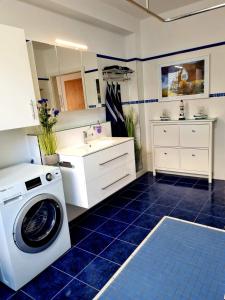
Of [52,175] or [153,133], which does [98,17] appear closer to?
[153,133]

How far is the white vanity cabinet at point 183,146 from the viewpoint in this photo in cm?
337

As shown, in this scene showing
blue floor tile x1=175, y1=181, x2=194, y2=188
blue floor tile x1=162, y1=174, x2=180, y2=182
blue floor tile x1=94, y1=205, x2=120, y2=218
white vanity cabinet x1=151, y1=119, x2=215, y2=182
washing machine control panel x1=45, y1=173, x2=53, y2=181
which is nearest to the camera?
washing machine control panel x1=45, y1=173, x2=53, y2=181

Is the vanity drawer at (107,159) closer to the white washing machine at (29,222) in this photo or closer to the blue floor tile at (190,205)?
the white washing machine at (29,222)

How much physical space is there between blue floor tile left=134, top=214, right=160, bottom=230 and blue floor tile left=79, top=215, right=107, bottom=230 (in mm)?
424

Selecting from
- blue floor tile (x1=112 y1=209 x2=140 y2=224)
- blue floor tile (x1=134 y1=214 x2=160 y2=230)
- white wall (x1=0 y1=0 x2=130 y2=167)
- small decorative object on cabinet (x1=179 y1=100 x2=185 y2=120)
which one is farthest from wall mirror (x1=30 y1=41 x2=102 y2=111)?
blue floor tile (x1=134 y1=214 x2=160 y2=230)

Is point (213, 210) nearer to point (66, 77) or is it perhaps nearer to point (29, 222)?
point (29, 222)

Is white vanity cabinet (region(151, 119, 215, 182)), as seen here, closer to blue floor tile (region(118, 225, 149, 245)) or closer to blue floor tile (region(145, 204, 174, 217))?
blue floor tile (region(145, 204, 174, 217))

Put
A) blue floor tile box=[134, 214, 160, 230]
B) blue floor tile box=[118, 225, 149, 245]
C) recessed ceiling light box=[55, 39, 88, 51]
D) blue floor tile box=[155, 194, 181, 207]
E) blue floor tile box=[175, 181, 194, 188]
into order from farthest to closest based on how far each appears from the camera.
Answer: blue floor tile box=[175, 181, 194, 188] < blue floor tile box=[155, 194, 181, 207] < recessed ceiling light box=[55, 39, 88, 51] < blue floor tile box=[134, 214, 160, 230] < blue floor tile box=[118, 225, 149, 245]

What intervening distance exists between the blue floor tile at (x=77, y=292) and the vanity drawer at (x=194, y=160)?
2.45m

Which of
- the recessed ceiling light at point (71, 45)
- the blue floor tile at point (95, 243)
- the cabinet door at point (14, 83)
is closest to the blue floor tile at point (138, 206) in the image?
the blue floor tile at point (95, 243)

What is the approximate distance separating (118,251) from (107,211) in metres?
0.83

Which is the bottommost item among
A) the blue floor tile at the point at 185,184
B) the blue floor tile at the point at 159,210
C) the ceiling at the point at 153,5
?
the blue floor tile at the point at 159,210

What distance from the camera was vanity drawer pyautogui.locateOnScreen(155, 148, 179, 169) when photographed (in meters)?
3.69

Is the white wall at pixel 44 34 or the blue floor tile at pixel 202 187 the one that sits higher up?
the white wall at pixel 44 34
